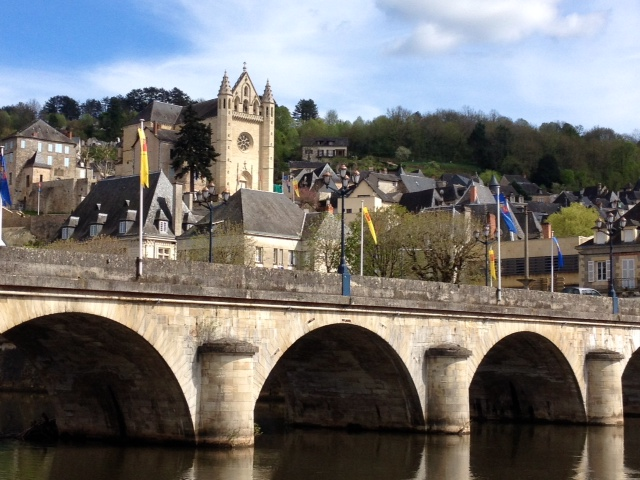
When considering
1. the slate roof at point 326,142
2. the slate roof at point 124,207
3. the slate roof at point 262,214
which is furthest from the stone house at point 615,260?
the slate roof at point 326,142

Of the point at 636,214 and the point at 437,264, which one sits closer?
the point at 437,264

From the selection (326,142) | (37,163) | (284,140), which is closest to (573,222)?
(37,163)

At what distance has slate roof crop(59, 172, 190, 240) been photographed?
7200cm

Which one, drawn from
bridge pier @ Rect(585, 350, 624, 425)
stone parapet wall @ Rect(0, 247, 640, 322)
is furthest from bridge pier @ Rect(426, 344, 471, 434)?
bridge pier @ Rect(585, 350, 624, 425)

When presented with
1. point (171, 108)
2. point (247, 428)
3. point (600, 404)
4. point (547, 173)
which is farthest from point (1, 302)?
point (547, 173)

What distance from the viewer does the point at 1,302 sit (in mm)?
21359

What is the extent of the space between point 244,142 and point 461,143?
63.2 meters

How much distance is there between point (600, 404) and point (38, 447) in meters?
18.7

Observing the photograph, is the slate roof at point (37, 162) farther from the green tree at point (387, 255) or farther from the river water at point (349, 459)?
the river water at point (349, 459)

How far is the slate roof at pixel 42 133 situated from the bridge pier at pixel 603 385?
10540 cm

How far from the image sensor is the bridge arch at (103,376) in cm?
2450

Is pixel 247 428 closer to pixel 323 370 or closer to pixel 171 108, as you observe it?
pixel 323 370

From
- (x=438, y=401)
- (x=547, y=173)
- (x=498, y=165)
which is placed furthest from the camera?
(x=498, y=165)

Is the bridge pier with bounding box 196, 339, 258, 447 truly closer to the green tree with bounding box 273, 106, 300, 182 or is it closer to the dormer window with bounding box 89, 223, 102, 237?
the dormer window with bounding box 89, 223, 102, 237
